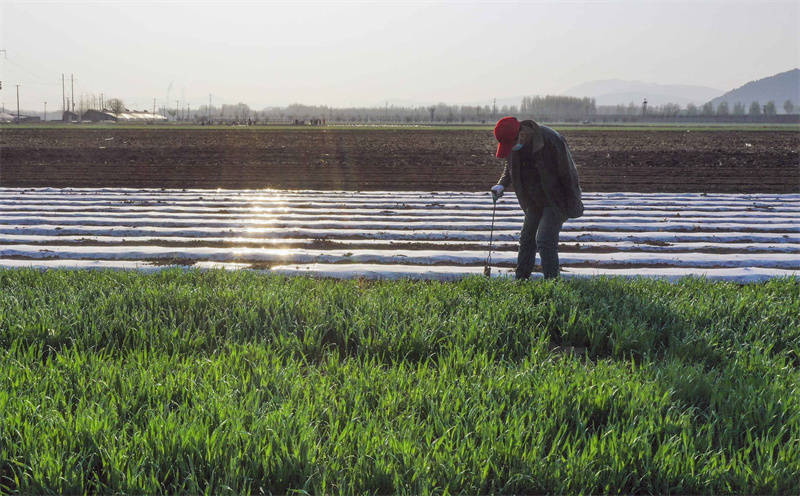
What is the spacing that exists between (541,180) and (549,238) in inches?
23.7

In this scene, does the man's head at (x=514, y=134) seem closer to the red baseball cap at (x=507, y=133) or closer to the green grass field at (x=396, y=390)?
the red baseball cap at (x=507, y=133)

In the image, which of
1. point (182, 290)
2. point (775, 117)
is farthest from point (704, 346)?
point (775, 117)

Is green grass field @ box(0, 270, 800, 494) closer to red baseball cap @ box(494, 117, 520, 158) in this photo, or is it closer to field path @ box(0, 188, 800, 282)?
red baseball cap @ box(494, 117, 520, 158)

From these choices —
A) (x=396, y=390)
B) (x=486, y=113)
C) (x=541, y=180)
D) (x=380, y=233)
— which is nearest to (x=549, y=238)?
(x=541, y=180)

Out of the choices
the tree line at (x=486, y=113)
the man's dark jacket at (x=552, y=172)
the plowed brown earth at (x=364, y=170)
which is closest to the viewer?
the man's dark jacket at (x=552, y=172)

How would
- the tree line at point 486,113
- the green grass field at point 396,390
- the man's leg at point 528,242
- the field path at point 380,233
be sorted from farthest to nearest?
the tree line at point 486,113 < the field path at point 380,233 < the man's leg at point 528,242 < the green grass field at point 396,390

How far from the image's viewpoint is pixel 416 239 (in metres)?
8.47

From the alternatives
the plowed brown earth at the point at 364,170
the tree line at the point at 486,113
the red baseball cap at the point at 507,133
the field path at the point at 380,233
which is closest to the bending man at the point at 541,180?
the red baseball cap at the point at 507,133

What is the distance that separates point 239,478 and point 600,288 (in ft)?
12.2

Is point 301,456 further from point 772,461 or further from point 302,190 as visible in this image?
point 302,190

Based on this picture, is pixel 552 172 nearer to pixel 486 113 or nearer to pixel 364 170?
pixel 364 170

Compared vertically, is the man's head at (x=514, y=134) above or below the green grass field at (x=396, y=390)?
above

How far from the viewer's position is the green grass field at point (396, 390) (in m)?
2.57

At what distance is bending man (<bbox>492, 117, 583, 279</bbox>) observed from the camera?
18.3 feet
